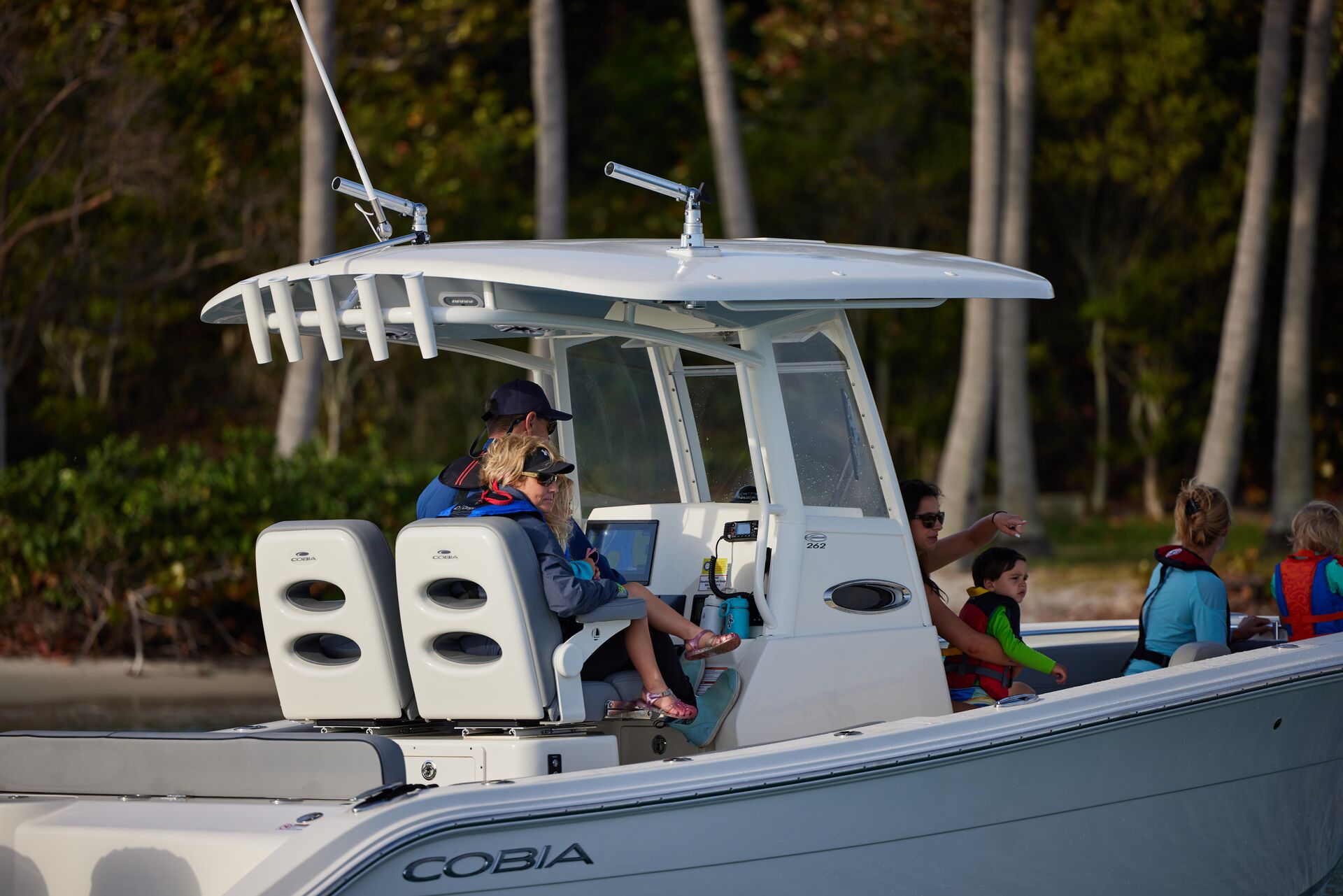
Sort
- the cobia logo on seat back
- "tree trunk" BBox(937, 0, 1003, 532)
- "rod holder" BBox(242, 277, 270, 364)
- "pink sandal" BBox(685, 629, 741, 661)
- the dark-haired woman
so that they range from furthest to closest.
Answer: "tree trunk" BBox(937, 0, 1003, 532)
the dark-haired woman
"rod holder" BBox(242, 277, 270, 364)
"pink sandal" BBox(685, 629, 741, 661)
the cobia logo on seat back

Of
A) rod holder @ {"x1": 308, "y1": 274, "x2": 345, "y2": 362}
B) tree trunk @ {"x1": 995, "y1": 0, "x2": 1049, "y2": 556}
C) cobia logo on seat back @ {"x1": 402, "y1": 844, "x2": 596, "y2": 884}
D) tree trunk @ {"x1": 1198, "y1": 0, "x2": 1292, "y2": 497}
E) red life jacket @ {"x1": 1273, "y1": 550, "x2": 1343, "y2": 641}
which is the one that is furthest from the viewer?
tree trunk @ {"x1": 995, "y1": 0, "x2": 1049, "y2": 556}

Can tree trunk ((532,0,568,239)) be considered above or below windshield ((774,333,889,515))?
above

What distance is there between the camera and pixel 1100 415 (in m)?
20.6

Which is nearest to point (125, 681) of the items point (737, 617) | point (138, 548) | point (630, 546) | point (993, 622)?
point (138, 548)

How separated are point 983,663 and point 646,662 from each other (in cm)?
153

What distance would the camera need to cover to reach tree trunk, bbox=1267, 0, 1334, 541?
15.6m

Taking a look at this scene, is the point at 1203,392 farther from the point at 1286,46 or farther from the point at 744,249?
the point at 744,249

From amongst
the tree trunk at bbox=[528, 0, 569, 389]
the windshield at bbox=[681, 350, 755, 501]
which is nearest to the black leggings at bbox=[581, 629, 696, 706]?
the windshield at bbox=[681, 350, 755, 501]

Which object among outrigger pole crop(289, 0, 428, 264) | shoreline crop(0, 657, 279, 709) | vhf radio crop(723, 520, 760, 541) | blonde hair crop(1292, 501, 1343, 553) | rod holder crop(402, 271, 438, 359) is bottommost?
shoreline crop(0, 657, 279, 709)

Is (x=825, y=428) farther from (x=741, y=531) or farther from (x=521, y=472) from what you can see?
(x=521, y=472)

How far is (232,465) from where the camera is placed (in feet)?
37.1

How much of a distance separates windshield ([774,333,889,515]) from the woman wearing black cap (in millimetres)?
672

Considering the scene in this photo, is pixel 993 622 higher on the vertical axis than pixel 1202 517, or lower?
lower

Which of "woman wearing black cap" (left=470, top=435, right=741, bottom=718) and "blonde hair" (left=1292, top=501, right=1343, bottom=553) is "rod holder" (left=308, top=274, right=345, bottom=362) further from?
"blonde hair" (left=1292, top=501, right=1343, bottom=553)
